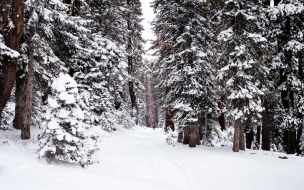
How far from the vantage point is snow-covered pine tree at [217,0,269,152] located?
1214cm

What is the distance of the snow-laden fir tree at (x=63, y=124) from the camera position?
7031 millimetres

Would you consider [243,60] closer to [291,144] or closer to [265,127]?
[265,127]

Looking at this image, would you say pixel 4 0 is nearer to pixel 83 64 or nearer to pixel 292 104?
pixel 83 64

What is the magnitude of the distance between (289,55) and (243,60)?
11.9 feet

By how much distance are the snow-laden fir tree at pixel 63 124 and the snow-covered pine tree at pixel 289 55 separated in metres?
11.3

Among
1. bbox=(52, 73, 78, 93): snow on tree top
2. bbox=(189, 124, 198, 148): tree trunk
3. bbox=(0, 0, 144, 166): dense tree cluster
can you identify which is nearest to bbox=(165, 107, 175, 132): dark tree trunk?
bbox=(189, 124, 198, 148): tree trunk

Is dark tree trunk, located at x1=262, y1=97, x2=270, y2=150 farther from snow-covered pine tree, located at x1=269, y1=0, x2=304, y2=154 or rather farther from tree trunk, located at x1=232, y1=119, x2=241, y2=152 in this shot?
tree trunk, located at x1=232, y1=119, x2=241, y2=152

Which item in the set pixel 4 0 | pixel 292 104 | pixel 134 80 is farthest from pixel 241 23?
pixel 134 80

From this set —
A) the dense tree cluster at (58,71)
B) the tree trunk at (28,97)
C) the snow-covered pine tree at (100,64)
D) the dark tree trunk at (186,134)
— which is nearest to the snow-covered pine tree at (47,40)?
the dense tree cluster at (58,71)

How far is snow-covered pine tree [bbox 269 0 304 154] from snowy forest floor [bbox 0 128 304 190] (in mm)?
2915

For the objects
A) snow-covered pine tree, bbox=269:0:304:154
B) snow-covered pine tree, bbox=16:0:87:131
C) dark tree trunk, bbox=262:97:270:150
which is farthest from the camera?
dark tree trunk, bbox=262:97:270:150

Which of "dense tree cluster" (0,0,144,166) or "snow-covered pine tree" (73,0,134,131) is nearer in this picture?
"dense tree cluster" (0,0,144,166)

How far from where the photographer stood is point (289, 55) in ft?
46.3

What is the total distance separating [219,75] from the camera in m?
13.1
